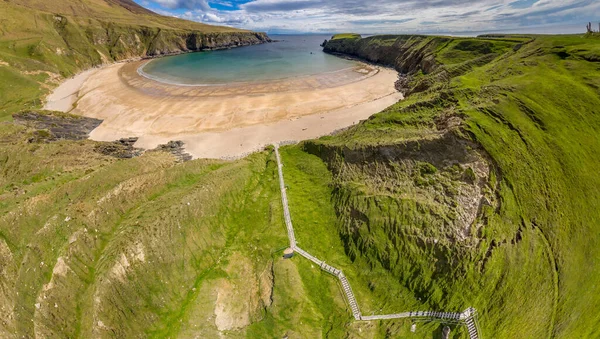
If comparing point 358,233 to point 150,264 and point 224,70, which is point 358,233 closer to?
point 150,264

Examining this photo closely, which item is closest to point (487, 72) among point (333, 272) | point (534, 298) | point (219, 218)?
point (534, 298)

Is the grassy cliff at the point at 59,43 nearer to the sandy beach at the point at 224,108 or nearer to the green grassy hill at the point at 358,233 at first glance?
the sandy beach at the point at 224,108

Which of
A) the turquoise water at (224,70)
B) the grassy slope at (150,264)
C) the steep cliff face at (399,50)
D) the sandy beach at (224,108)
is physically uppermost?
the steep cliff face at (399,50)

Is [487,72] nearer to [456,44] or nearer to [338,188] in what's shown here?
[338,188]

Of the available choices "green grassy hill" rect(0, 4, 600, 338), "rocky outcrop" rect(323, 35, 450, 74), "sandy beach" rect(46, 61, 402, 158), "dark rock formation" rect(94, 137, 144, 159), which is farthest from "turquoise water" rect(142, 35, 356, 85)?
"green grassy hill" rect(0, 4, 600, 338)

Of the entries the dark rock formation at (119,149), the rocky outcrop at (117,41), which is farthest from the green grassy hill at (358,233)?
the rocky outcrop at (117,41)

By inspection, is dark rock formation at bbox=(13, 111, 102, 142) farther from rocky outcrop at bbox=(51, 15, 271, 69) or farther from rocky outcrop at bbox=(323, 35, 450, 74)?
rocky outcrop at bbox=(323, 35, 450, 74)

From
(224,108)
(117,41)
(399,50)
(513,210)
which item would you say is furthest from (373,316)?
(117,41)
